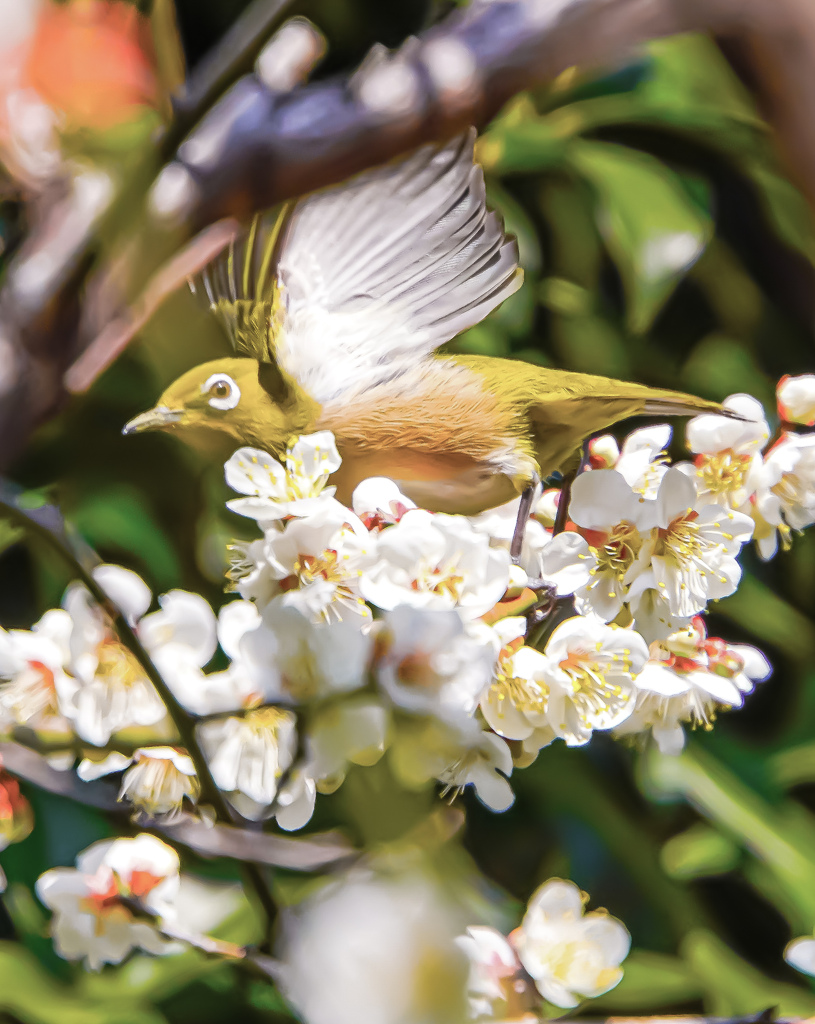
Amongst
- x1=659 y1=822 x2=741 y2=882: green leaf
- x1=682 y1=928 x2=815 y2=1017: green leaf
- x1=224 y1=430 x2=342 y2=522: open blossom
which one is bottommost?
x1=682 y1=928 x2=815 y2=1017: green leaf

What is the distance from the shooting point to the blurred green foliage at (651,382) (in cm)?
48

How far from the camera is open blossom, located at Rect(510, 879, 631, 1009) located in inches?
17.9

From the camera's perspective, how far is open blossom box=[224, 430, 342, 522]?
1.26 feet

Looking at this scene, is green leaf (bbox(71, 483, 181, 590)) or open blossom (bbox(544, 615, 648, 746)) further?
green leaf (bbox(71, 483, 181, 590))

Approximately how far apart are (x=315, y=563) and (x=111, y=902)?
0.25 meters

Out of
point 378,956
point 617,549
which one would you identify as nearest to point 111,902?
point 378,956

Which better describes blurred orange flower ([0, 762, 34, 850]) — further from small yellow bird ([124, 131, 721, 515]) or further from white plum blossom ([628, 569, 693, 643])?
white plum blossom ([628, 569, 693, 643])

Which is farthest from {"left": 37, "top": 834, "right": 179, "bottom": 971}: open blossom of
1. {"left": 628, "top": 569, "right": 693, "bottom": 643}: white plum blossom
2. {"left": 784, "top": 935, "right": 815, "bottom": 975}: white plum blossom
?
{"left": 784, "top": 935, "right": 815, "bottom": 975}: white plum blossom

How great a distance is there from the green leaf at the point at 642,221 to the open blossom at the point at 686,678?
0.75ft

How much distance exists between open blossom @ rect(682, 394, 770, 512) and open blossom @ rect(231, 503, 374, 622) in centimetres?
22

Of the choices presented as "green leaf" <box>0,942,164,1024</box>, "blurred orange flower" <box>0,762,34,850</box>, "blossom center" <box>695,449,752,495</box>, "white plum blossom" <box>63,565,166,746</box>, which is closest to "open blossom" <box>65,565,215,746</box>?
"white plum blossom" <box>63,565,166,746</box>

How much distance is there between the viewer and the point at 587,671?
386 mm

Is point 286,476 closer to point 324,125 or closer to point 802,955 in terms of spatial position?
point 324,125

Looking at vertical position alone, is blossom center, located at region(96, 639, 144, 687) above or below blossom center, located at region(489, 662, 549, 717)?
above
